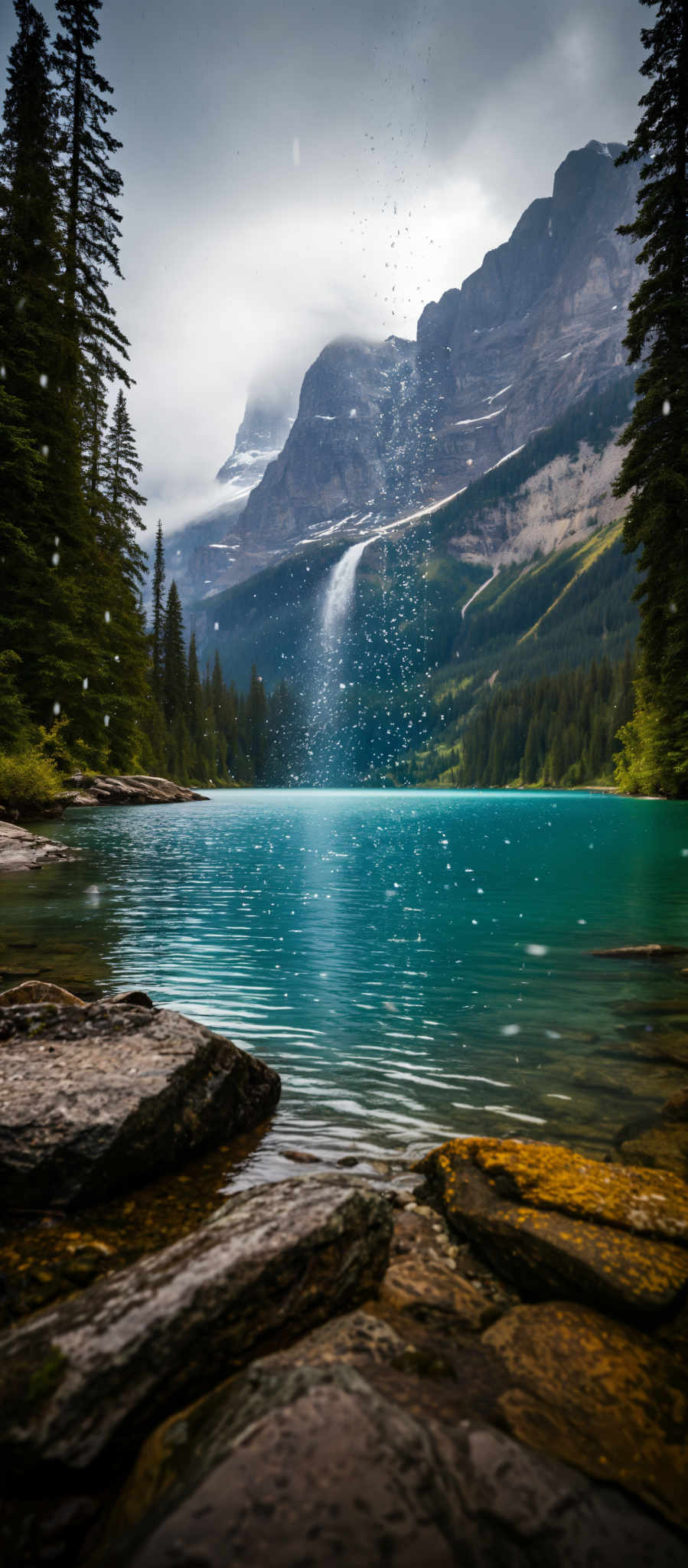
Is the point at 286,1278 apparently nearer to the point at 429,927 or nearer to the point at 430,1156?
the point at 430,1156

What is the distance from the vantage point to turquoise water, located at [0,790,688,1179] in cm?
721

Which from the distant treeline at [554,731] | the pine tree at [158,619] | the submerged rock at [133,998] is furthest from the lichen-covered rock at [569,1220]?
the distant treeline at [554,731]

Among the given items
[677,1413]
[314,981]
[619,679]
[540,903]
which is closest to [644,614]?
[540,903]

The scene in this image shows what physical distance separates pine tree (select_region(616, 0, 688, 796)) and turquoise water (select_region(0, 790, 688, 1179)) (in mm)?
12328

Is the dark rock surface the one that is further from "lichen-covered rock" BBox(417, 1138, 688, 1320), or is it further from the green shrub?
"lichen-covered rock" BBox(417, 1138, 688, 1320)

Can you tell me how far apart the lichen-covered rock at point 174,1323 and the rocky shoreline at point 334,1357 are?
0.4 inches

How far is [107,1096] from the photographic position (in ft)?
16.9

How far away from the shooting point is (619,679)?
424ft

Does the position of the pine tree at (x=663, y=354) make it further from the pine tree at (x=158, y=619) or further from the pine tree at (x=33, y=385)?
the pine tree at (x=158, y=619)

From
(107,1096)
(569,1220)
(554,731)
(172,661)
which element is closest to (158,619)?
(172,661)

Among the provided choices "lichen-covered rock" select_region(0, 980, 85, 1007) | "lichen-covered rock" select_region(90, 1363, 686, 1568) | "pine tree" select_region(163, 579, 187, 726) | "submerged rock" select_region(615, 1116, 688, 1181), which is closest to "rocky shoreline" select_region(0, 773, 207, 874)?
"lichen-covered rock" select_region(0, 980, 85, 1007)

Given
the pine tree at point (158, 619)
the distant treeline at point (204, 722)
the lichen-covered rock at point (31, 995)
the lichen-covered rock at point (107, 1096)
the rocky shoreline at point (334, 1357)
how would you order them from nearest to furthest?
the rocky shoreline at point (334, 1357) → the lichen-covered rock at point (107, 1096) → the lichen-covered rock at point (31, 995) → the pine tree at point (158, 619) → the distant treeline at point (204, 722)

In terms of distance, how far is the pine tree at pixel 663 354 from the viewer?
27.6m

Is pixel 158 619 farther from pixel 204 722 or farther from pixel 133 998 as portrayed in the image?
pixel 133 998
